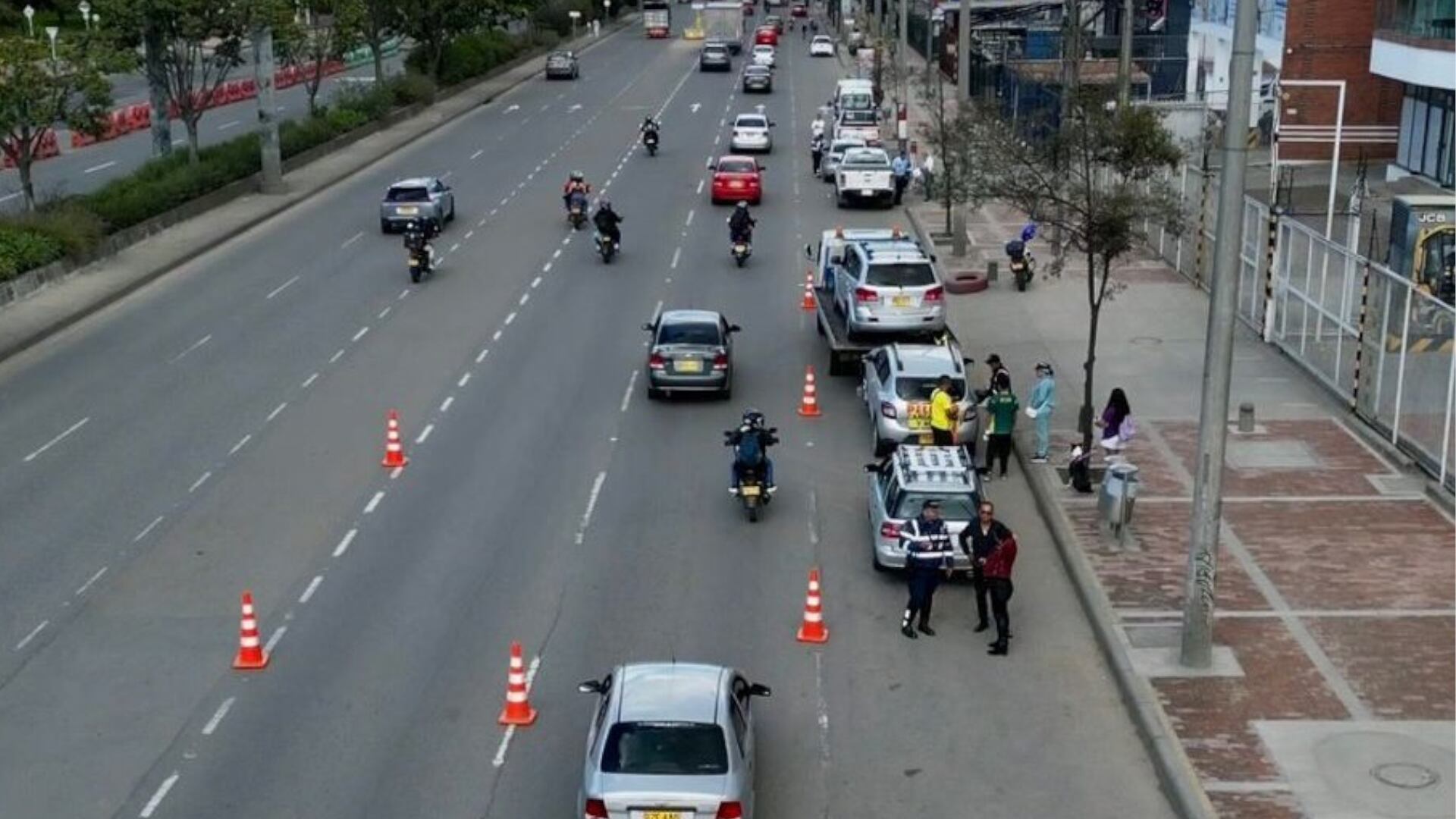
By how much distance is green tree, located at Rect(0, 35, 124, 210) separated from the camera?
1629 inches

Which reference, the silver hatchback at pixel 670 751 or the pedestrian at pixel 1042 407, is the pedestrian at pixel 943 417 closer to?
the pedestrian at pixel 1042 407

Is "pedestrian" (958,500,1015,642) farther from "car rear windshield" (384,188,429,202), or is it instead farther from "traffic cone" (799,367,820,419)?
"car rear windshield" (384,188,429,202)

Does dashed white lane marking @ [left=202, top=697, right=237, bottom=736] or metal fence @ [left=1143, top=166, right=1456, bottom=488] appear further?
metal fence @ [left=1143, top=166, right=1456, bottom=488]

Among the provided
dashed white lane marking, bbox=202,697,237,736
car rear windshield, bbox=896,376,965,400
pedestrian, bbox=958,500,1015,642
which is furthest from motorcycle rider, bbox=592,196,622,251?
dashed white lane marking, bbox=202,697,237,736

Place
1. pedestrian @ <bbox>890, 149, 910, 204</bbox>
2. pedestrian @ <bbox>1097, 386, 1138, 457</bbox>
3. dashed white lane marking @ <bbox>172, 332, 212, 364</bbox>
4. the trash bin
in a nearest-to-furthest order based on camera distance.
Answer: the trash bin, pedestrian @ <bbox>1097, 386, 1138, 457</bbox>, dashed white lane marking @ <bbox>172, 332, 212, 364</bbox>, pedestrian @ <bbox>890, 149, 910, 204</bbox>

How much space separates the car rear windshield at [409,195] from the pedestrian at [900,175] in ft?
43.6

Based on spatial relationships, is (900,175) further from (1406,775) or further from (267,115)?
(1406,775)

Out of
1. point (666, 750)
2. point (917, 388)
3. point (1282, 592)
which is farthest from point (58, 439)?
point (1282, 592)

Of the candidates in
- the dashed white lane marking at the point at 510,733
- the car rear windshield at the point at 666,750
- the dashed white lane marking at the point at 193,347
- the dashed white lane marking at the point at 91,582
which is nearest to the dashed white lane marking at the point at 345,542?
the dashed white lane marking at the point at 91,582

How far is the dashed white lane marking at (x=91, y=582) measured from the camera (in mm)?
21000

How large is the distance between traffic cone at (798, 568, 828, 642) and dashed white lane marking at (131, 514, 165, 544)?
8620 mm

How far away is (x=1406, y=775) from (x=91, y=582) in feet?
46.5

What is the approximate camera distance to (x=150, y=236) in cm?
4691

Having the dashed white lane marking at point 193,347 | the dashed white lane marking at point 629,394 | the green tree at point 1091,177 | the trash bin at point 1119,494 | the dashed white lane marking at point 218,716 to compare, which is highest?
the green tree at point 1091,177
